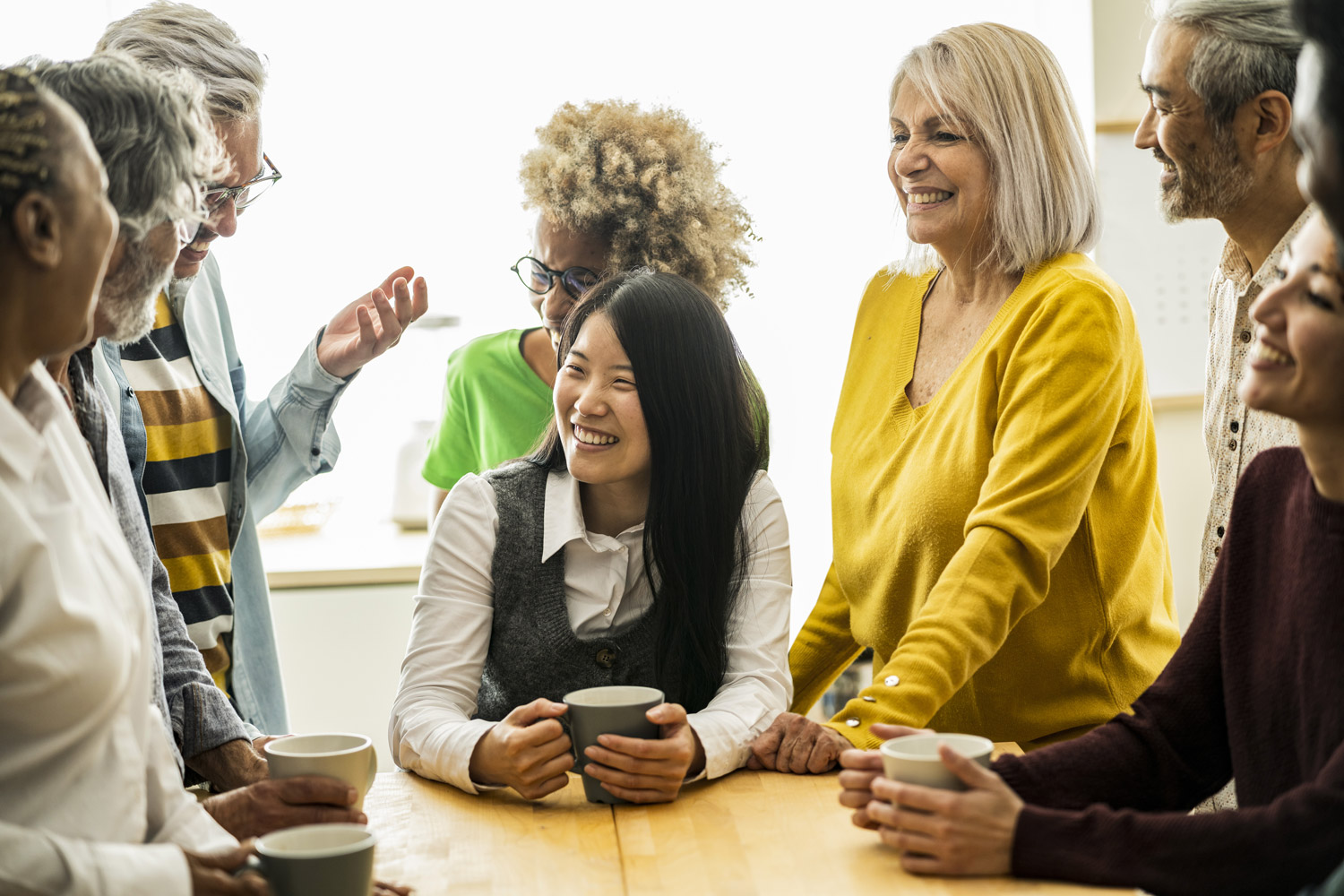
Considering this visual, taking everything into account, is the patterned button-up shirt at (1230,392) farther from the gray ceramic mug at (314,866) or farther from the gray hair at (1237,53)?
the gray ceramic mug at (314,866)

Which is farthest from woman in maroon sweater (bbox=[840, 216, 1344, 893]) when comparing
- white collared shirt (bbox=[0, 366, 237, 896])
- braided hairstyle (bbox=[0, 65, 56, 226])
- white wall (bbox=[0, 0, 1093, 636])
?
white wall (bbox=[0, 0, 1093, 636])

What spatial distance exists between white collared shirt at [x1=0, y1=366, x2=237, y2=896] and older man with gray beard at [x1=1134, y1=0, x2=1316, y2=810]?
143 cm

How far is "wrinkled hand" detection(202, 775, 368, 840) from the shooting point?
1.20 metres

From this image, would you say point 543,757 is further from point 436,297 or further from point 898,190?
point 436,297

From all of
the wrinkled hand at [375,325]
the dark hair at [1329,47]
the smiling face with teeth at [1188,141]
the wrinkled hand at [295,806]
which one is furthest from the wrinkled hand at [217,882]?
the smiling face with teeth at [1188,141]

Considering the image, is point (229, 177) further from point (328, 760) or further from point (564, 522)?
point (328, 760)

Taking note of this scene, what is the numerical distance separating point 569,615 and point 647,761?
0.40m

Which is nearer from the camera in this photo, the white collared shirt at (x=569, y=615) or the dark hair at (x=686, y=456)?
the white collared shirt at (x=569, y=615)

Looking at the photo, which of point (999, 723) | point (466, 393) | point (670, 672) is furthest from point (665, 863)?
point (466, 393)

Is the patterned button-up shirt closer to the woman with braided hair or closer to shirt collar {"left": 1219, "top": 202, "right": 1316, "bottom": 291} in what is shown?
shirt collar {"left": 1219, "top": 202, "right": 1316, "bottom": 291}

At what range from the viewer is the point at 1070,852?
1113 mm

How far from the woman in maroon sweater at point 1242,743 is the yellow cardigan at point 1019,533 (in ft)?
0.76

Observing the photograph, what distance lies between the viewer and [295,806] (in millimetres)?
1202

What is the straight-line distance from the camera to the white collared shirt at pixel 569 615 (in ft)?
4.88
